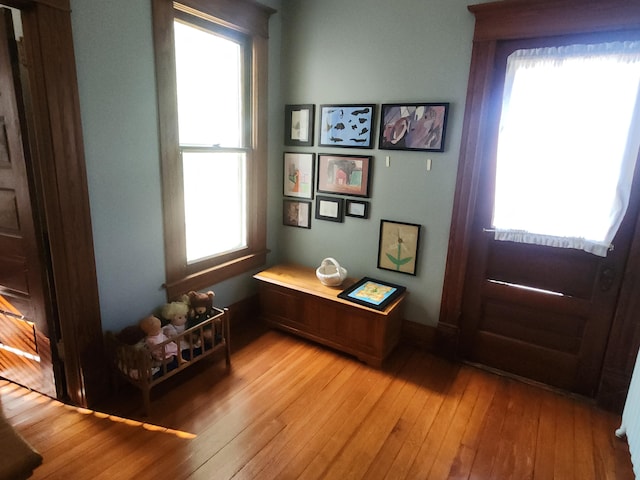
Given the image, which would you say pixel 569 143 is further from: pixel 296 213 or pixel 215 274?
pixel 215 274

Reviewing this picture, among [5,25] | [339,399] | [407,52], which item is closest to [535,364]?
[339,399]

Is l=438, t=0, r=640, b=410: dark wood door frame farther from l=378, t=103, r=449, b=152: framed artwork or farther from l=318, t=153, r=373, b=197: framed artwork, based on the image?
l=318, t=153, r=373, b=197: framed artwork

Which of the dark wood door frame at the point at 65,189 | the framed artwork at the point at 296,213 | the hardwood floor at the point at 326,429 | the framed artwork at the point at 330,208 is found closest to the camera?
the dark wood door frame at the point at 65,189

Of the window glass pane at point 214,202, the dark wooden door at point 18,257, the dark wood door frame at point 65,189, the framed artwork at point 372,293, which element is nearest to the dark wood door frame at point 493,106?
the framed artwork at point 372,293

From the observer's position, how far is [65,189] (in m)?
1.83

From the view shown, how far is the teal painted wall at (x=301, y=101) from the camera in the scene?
197cm

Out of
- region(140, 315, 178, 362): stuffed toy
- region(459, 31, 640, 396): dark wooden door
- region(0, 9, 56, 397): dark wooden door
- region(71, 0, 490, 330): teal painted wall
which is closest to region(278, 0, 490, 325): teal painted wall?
region(71, 0, 490, 330): teal painted wall

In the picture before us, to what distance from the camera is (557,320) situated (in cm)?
236

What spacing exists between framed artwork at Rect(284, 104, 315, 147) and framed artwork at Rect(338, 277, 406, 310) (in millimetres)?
1145

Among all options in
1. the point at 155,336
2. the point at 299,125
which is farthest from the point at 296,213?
the point at 155,336

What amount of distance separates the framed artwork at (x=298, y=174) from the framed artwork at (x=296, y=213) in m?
0.07

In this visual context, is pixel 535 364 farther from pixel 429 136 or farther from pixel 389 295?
pixel 429 136

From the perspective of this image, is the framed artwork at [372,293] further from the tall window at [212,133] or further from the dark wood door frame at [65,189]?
the dark wood door frame at [65,189]

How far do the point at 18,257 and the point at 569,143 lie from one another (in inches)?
116
